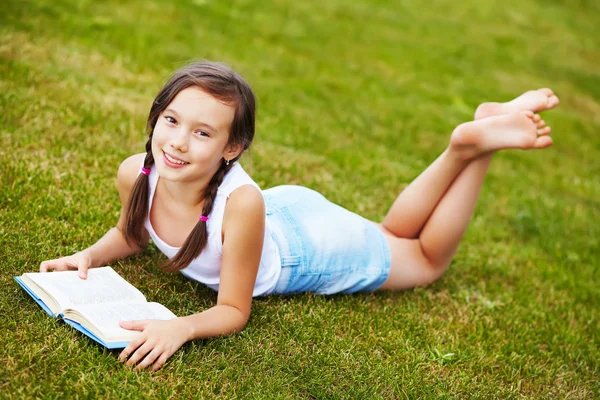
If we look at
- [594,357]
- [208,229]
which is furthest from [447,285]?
[208,229]

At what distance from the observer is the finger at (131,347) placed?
111 inches

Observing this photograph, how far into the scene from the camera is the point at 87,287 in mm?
3182

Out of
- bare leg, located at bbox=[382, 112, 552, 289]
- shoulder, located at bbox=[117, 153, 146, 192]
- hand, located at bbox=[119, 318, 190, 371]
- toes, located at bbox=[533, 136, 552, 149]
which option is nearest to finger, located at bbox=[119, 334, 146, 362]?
hand, located at bbox=[119, 318, 190, 371]

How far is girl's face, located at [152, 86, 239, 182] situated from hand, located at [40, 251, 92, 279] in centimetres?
65

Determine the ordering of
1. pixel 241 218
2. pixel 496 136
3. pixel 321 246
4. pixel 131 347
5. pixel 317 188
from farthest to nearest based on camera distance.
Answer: pixel 317 188
pixel 496 136
pixel 321 246
pixel 241 218
pixel 131 347

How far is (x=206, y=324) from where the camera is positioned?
3.09 metres

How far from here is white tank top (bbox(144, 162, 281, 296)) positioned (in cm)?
330

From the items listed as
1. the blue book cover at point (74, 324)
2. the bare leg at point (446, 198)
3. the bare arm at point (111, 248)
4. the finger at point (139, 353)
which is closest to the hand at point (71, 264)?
the bare arm at point (111, 248)

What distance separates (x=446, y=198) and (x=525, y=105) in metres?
0.77

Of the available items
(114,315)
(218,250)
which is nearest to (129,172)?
(218,250)

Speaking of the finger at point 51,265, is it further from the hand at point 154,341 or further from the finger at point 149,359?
the finger at point 149,359

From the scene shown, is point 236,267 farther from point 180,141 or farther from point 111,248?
point 111,248

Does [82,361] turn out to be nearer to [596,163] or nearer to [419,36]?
[596,163]

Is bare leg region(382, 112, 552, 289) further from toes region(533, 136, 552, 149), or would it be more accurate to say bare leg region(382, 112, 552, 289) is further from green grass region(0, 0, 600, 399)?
green grass region(0, 0, 600, 399)
